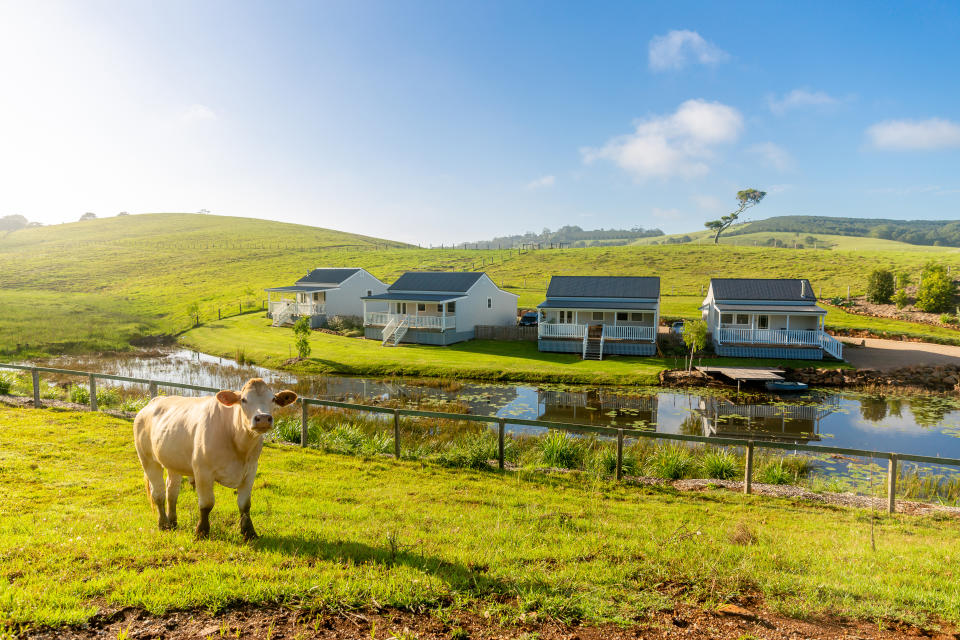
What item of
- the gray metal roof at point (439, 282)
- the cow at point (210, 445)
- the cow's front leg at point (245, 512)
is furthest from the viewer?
the gray metal roof at point (439, 282)

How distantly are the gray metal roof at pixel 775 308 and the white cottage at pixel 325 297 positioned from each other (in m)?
28.9

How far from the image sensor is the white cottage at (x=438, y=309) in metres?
36.6

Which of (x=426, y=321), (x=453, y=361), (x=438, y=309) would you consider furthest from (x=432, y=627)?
(x=438, y=309)

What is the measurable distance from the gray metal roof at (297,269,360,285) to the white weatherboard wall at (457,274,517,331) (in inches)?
586

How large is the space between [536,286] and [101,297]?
56578 millimetres

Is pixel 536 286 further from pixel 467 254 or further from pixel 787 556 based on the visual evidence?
pixel 787 556

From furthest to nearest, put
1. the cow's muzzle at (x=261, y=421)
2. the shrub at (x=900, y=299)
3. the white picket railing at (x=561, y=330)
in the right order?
the shrub at (x=900, y=299) → the white picket railing at (x=561, y=330) → the cow's muzzle at (x=261, y=421)

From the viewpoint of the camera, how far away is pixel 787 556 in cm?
584

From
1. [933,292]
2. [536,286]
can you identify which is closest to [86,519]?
[933,292]

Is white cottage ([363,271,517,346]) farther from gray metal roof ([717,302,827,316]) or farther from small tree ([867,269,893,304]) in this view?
small tree ([867,269,893,304])

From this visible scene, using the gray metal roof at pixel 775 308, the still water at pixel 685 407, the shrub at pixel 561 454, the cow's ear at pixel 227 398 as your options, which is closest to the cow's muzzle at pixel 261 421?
the cow's ear at pixel 227 398

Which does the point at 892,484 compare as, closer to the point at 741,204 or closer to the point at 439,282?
the point at 439,282

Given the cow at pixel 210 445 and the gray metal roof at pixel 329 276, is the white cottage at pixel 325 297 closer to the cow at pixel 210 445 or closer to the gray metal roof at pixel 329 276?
the gray metal roof at pixel 329 276

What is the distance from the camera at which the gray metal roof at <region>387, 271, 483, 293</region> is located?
132 feet
